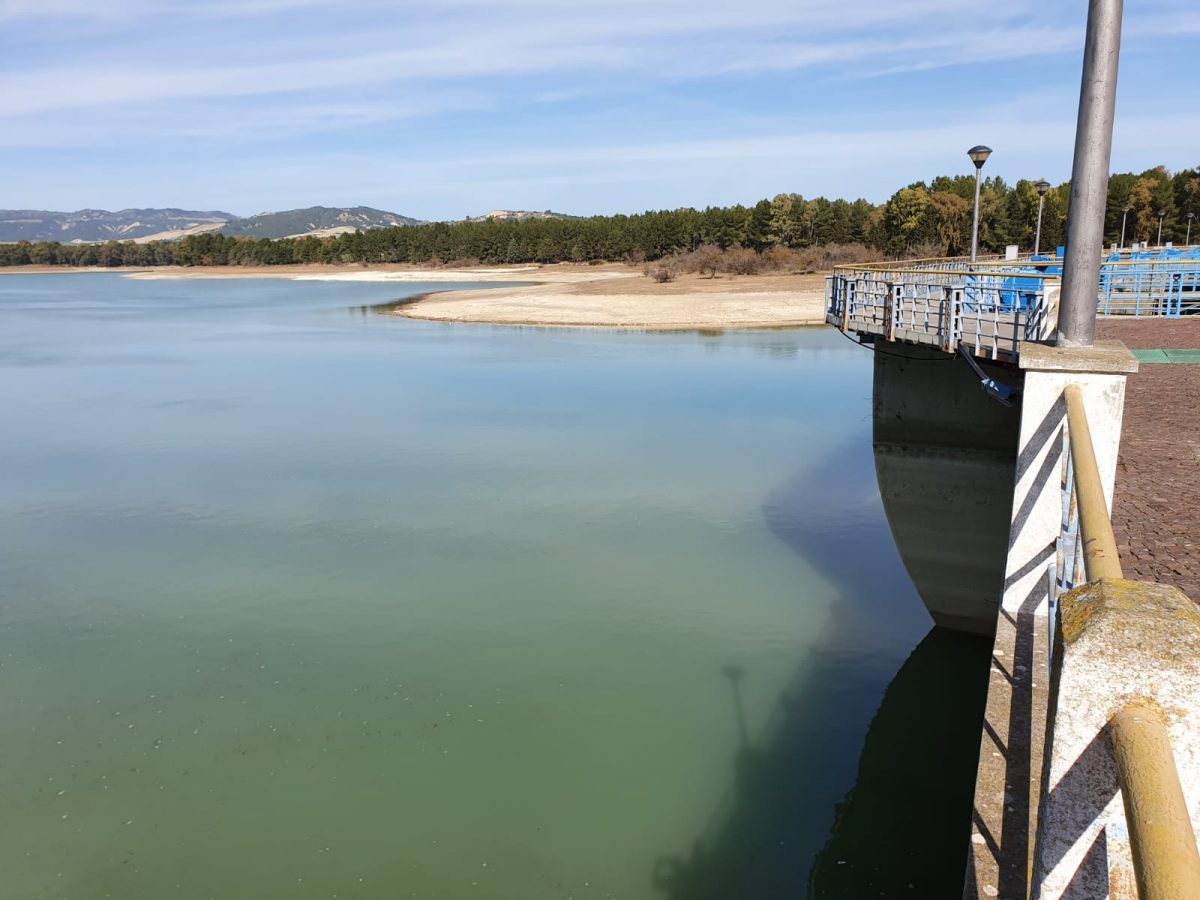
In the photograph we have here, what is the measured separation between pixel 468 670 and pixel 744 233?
100m

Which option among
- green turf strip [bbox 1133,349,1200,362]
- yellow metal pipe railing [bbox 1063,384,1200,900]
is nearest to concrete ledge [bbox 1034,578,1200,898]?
yellow metal pipe railing [bbox 1063,384,1200,900]

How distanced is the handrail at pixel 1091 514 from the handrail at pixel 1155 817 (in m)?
1.02

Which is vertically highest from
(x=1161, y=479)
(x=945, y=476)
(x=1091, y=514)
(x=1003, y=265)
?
(x=1003, y=265)

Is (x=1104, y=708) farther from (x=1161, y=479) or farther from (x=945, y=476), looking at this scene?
(x=945, y=476)

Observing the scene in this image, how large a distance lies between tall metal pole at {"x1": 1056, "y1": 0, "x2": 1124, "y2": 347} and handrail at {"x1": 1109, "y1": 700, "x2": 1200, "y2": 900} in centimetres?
511

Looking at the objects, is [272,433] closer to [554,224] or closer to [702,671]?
[702,671]

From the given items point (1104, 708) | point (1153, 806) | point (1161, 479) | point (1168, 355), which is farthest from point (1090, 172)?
point (1168, 355)

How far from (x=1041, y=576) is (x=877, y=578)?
960cm

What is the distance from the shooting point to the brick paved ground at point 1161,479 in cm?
621

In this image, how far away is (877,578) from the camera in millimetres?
15734

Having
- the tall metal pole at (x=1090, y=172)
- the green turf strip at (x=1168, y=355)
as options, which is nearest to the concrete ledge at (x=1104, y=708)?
the tall metal pole at (x=1090, y=172)

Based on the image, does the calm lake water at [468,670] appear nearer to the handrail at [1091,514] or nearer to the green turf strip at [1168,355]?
the green turf strip at [1168,355]

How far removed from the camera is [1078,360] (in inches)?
249

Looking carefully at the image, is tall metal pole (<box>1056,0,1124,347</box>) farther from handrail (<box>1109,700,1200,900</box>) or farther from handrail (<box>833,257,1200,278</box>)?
handrail (<box>833,257,1200,278</box>)
